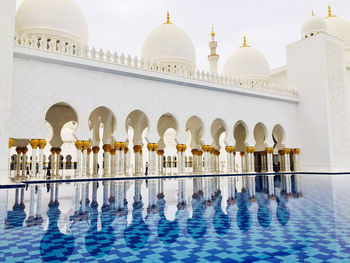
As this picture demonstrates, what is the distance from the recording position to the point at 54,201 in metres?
4.23

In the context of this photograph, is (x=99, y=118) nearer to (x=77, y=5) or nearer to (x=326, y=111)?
(x=77, y=5)

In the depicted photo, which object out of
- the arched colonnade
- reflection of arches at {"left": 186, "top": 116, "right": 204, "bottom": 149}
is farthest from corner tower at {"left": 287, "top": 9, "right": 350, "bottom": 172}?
reflection of arches at {"left": 186, "top": 116, "right": 204, "bottom": 149}

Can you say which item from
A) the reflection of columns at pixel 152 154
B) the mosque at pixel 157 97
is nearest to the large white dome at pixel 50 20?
the mosque at pixel 157 97

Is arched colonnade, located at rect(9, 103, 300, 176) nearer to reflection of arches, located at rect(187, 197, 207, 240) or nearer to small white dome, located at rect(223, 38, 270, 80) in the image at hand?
small white dome, located at rect(223, 38, 270, 80)

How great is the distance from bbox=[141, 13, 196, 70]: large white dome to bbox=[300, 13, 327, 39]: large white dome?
4950 mm

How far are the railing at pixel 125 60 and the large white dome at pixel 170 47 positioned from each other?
2.30 metres

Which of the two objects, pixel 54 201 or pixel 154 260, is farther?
pixel 54 201

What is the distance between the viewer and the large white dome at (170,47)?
1320 cm

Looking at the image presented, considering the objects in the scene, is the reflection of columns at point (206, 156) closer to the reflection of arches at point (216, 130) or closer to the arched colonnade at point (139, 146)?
the arched colonnade at point (139, 146)

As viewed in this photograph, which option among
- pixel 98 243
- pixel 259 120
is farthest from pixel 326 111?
pixel 98 243

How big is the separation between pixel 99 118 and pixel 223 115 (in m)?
4.60

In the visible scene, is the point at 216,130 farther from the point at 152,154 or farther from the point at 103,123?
the point at 152,154

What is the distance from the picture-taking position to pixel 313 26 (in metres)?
13.6

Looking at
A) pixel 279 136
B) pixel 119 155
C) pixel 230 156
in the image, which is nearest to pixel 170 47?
pixel 230 156
